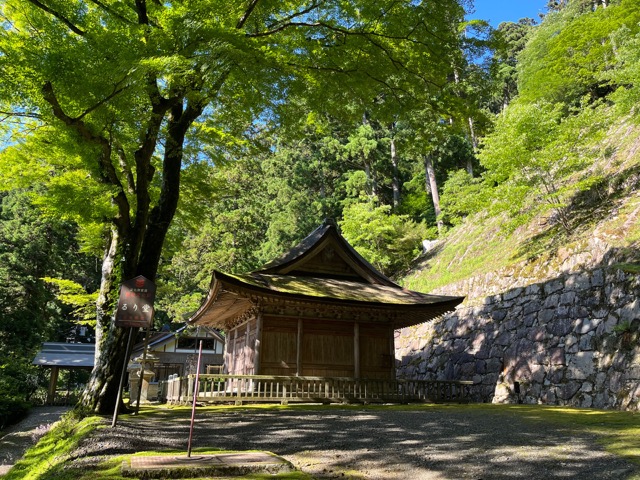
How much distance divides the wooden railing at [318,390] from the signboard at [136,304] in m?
4.95

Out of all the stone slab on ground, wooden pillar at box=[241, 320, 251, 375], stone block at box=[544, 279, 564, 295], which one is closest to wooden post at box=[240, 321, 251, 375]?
wooden pillar at box=[241, 320, 251, 375]

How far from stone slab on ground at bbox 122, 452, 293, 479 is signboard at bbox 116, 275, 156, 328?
376 cm

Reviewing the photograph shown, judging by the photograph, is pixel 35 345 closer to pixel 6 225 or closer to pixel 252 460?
pixel 6 225

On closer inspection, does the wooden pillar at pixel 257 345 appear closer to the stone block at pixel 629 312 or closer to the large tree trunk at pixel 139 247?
the large tree trunk at pixel 139 247

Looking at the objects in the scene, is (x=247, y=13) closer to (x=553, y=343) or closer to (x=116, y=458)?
(x=116, y=458)

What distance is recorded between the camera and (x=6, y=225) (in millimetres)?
31094

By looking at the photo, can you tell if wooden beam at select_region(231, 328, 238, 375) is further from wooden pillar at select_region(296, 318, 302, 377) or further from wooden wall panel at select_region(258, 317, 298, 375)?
wooden pillar at select_region(296, 318, 302, 377)

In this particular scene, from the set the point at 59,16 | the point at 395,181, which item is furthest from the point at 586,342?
the point at 395,181

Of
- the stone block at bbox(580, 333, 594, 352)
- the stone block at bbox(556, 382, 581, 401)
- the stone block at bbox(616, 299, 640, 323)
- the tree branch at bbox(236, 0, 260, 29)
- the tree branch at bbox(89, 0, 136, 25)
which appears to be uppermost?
the tree branch at bbox(236, 0, 260, 29)

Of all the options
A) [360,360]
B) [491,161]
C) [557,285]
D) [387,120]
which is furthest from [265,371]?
[491,161]

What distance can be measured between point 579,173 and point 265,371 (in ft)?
47.5

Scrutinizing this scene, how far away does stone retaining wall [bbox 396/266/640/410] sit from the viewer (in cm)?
1074

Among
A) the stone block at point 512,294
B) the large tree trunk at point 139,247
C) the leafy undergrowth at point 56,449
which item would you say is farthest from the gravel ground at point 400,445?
the stone block at point 512,294

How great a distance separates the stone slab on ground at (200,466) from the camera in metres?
3.65
